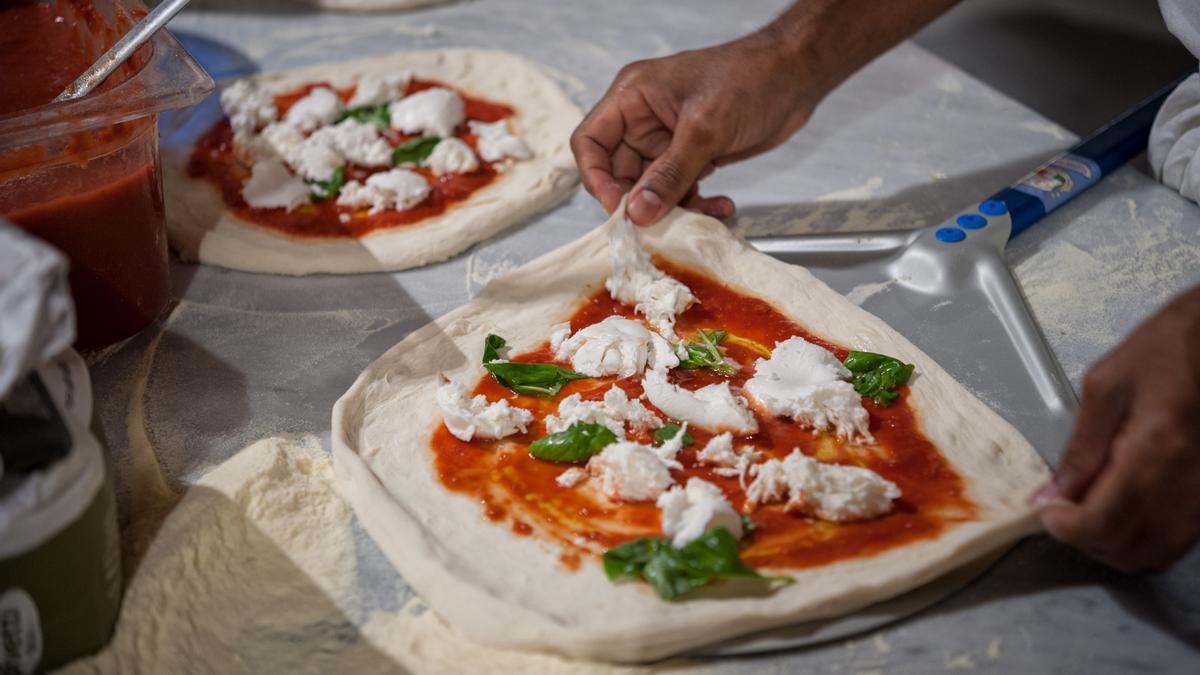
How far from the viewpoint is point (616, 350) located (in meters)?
2.18

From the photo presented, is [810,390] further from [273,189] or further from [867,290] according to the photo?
[273,189]

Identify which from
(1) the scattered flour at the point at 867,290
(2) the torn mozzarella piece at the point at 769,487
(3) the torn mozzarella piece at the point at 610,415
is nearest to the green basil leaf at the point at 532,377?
(3) the torn mozzarella piece at the point at 610,415

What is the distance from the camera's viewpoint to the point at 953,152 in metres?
3.17

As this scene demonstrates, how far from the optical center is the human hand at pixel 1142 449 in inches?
62.6

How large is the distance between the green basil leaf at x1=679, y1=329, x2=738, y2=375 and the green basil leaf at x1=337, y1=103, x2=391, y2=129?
4.60ft

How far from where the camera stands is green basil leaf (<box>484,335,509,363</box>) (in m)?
2.23

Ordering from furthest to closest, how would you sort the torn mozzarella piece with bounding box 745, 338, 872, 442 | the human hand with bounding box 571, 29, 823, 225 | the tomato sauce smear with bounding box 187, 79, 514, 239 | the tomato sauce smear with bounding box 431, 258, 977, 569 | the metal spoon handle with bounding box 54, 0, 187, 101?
the tomato sauce smear with bounding box 187, 79, 514, 239
the human hand with bounding box 571, 29, 823, 225
the metal spoon handle with bounding box 54, 0, 187, 101
the torn mozzarella piece with bounding box 745, 338, 872, 442
the tomato sauce smear with bounding box 431, 258, 977, 569

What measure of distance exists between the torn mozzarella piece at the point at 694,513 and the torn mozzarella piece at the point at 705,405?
203 mm

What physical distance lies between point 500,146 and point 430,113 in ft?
0.82

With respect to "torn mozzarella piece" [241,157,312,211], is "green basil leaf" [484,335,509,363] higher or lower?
lower

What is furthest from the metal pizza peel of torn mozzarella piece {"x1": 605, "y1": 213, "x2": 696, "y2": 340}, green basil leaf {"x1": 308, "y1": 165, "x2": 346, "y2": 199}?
green basil leaf {"x1": 308, "y1": 165, "x2": 346, "y2": 199}

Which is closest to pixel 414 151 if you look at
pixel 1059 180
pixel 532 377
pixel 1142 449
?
pixel 532 377

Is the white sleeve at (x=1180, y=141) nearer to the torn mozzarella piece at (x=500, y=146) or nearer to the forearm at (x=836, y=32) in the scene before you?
the forearm at (x=836, y=32)

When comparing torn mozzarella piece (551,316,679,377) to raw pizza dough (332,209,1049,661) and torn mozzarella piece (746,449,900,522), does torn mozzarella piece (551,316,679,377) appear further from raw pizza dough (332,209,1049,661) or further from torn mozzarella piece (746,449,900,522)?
torn mozzarella piece (746,449,900,522)
